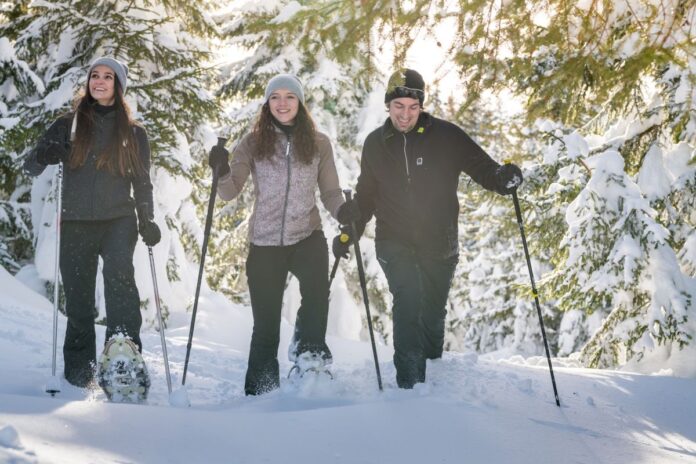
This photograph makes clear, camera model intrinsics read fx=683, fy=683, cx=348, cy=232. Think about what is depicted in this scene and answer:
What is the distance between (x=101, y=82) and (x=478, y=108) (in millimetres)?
2865

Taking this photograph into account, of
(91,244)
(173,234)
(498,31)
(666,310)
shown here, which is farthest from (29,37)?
(666,310)

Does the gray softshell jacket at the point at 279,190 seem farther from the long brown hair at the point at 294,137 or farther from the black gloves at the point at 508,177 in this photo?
the black gloves at the point at 508,177

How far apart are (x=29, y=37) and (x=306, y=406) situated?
379 inches

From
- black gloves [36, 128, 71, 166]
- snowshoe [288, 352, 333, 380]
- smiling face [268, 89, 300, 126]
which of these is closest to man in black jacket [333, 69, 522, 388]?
snowshoe [288, 352, 333, 380]

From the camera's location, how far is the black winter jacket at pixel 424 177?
17.8ft

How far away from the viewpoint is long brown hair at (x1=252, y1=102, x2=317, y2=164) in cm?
520

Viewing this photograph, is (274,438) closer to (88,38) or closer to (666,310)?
(666,310)

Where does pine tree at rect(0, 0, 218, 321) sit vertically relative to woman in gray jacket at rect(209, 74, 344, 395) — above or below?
above

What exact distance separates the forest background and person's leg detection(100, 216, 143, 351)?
1909mm

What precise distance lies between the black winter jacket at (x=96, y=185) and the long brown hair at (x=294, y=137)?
0.89 m

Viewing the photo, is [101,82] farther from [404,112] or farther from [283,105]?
[404,112]

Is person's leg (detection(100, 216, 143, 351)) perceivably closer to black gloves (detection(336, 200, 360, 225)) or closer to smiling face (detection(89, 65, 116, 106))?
smiling face (detection(89, 65, 116, 106))

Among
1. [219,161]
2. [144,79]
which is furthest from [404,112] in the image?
[144,79]

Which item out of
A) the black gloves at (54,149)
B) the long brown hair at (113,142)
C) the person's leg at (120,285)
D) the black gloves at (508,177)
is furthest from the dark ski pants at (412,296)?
the black gloves at (54,149)
